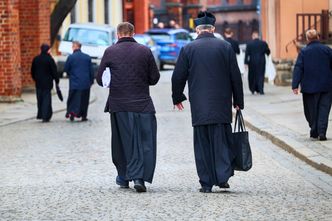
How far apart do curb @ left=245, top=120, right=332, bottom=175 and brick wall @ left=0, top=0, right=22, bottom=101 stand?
28.3 ft

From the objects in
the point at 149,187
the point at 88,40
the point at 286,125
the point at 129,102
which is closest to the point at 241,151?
the point at 149,187

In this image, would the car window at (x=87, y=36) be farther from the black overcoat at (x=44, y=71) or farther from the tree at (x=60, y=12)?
the black overcoat at (x=44, y=71)

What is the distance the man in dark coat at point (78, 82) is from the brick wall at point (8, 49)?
4528 mm

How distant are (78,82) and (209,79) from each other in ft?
39.3

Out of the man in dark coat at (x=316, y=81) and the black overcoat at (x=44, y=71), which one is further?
the black overcoat at (x=44, y=71)

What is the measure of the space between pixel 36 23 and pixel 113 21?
29.4 m

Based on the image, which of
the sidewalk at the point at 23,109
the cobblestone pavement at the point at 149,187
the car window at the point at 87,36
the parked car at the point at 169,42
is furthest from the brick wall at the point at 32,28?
the parked car at the point at 169,42

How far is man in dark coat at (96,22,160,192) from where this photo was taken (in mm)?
12078

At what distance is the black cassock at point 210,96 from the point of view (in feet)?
38.2

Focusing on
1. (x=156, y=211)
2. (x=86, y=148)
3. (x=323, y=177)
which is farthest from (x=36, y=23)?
(x=156, y=211)

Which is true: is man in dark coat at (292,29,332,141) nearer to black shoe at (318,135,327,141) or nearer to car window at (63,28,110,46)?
black shoe at (318,135,327,141)

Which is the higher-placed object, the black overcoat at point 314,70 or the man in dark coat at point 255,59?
the black overcoat at point 314,70

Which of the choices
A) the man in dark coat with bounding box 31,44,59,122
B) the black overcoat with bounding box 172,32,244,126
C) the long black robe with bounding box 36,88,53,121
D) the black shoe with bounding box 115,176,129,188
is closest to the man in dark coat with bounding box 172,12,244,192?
the black overcoat with bounding box 172,32,244,126

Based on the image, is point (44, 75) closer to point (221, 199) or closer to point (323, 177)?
point (323, 177)
